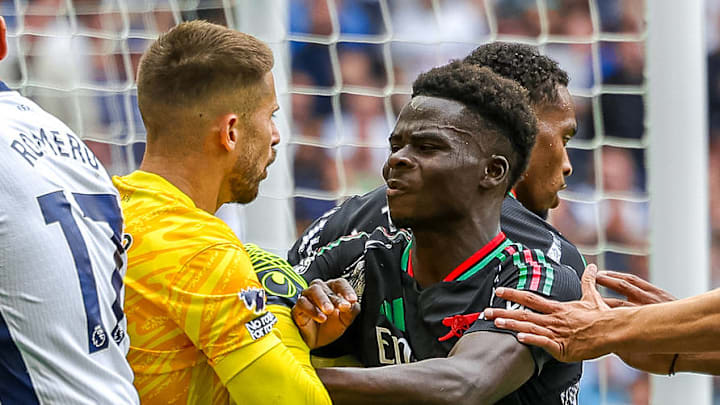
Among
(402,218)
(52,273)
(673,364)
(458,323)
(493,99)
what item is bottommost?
(673,364)

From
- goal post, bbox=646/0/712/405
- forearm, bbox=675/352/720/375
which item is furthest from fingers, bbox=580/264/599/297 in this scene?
goal post, bbox=646/0/712/405

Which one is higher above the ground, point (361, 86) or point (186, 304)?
point (361, 86)

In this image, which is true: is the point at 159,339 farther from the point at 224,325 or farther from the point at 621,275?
the point at 621,275

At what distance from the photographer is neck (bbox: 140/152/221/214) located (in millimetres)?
1979

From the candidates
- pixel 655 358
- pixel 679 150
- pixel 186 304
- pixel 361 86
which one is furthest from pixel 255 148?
pixel 361 86

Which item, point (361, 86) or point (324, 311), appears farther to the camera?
point (361, 86)

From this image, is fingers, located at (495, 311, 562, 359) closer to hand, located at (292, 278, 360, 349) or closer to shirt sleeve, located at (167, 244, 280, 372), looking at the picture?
hand, located at (292, 278, 360, 349)

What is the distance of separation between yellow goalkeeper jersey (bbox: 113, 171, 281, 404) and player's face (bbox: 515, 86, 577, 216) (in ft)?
3.50

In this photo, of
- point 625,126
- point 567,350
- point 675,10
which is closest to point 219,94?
point 567,350

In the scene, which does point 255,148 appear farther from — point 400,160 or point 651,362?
point 651,362

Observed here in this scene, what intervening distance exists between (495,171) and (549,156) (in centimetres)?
56

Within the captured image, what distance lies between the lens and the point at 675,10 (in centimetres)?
331

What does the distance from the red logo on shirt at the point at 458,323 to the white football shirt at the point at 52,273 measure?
698mm

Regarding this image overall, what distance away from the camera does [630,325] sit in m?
2.14
